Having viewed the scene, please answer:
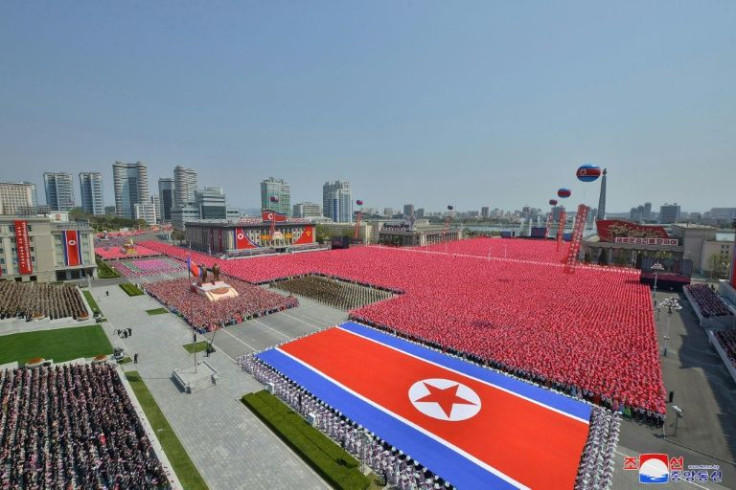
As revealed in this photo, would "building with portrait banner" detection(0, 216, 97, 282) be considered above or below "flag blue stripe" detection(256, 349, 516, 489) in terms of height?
above

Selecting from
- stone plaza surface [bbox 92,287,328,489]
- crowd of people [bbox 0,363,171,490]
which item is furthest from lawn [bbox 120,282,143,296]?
crowd of people [bbox 0,363,171,490]

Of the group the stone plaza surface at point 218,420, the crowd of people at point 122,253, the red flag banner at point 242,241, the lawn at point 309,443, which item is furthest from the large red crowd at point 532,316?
the crowd of people at point 122,253

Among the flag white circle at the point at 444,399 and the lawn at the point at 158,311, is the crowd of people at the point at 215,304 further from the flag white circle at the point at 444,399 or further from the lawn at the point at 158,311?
the flag white circle at the point at 444,399

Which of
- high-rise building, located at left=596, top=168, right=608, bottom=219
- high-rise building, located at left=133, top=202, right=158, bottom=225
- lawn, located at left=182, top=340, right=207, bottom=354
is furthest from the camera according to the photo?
high-rise building, located at left=133, top=202, right=158, bottom=225

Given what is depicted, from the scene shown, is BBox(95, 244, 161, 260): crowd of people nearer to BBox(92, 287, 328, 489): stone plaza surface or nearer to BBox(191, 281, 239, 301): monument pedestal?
BBox(191, 281, 239, 301): monument pedestal

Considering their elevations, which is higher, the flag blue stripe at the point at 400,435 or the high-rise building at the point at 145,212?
the high-rise building at the point at 145,212

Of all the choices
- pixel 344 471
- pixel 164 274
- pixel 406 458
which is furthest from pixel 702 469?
pixel 164 274

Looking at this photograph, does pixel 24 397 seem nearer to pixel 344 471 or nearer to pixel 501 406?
pixel 344 471
